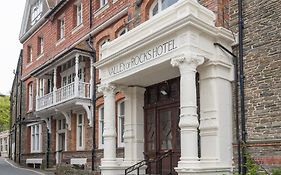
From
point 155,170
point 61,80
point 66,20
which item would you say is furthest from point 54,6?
point 155,170

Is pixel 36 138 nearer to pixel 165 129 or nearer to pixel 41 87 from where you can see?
pixel 41 87

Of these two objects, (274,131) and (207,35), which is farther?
(207,35)

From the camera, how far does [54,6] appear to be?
27.4 metres

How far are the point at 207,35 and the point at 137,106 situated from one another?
441 cm

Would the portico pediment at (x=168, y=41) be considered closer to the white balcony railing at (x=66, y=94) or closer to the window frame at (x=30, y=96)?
the white balcony railing at (x=66, y=94)

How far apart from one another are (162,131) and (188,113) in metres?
3.94

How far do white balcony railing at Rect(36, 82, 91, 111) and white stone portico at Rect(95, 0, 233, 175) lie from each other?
6.37 m

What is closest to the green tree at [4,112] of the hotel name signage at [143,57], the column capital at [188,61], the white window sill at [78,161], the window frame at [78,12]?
the window frame at [78,12]

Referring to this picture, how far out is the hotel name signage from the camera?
1190 centimetres

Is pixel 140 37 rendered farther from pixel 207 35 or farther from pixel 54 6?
pixel 54 6

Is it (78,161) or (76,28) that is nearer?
(78,161)

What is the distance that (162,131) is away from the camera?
48.3 ft

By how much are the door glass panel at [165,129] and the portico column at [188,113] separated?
3.37m

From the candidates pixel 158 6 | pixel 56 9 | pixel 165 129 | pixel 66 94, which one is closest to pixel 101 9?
pixel 66 94
